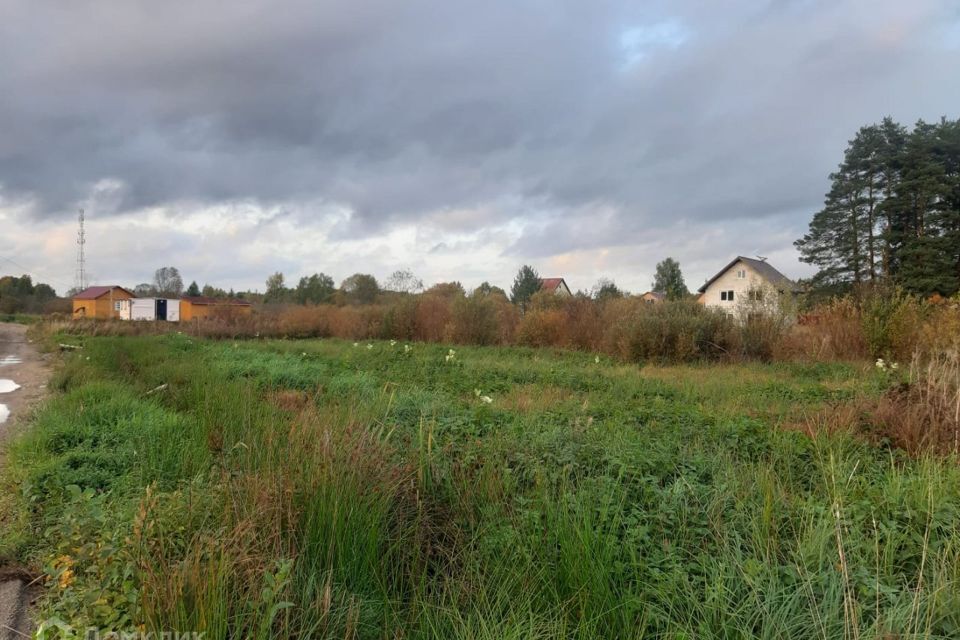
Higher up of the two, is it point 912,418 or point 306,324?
point 306,324

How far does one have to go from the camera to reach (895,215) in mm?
33188

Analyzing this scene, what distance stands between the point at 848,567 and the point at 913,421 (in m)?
3.28

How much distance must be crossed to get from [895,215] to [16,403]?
Result: 43369 millimetres

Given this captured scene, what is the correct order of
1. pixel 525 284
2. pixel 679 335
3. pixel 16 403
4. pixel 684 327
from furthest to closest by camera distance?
pixel 525 284 → pixel 684 327 → pixel 679 335 → pixel 16 403

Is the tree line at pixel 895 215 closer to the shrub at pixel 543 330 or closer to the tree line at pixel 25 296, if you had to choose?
the shrub at pixel 543 330

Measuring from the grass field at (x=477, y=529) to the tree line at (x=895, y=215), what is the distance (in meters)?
32.7

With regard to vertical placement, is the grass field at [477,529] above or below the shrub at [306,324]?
below

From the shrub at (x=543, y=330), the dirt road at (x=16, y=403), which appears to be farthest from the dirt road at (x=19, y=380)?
the shrub at (x=543, y=330)

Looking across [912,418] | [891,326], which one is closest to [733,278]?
[891,326]

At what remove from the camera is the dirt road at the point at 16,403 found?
A: 2.63 meters

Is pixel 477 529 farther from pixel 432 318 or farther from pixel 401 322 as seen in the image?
pixel 401 322

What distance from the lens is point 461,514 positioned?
3486 mm

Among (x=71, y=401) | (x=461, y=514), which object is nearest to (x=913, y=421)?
(x=461, y=514)

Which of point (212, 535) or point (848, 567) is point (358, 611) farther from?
point (848, 567)
